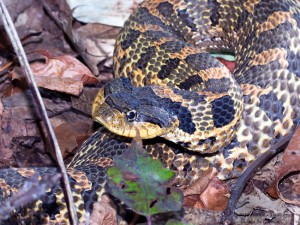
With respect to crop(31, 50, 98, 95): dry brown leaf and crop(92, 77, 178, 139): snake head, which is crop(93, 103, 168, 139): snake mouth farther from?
crop(31, 50, 98, 95): dry brown leaf

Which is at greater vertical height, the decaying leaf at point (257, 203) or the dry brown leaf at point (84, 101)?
the decaying leaf at point (257, 203)

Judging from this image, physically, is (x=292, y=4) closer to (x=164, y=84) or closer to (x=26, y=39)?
(x=164, y=84)

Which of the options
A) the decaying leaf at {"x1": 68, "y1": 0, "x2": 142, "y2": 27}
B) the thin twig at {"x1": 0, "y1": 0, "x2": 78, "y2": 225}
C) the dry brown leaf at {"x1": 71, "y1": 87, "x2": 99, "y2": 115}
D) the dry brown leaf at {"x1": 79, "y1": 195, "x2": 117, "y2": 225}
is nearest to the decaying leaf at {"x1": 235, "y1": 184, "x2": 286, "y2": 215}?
the dry brown leaf at {"x1": 79, "y1": 195, "x2": 117, "y2": 225}

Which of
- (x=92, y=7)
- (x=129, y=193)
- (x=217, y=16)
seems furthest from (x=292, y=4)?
(x=129, y=193)

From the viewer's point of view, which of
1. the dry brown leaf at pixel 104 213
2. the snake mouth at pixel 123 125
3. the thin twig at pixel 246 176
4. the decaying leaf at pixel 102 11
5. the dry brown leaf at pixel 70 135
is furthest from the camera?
the decaying leaf at pixel 102 11

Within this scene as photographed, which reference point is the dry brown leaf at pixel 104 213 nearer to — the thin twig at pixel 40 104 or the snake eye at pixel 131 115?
the snake eye at pixel 131 115

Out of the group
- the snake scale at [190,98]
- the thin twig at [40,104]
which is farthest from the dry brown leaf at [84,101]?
the thin twig at [40,104]
